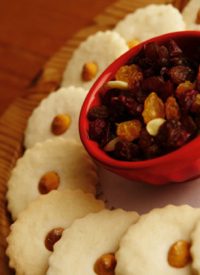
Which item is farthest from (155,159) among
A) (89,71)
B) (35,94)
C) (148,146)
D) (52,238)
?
(35,94)

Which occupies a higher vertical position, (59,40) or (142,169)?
(59,40)

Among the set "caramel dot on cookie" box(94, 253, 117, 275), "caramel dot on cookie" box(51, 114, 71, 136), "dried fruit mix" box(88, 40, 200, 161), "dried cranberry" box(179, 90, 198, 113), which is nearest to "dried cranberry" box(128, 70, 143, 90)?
"dried fruit mix" box(88, 40, 200, 161)

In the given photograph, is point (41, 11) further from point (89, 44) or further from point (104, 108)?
point (104, 108)

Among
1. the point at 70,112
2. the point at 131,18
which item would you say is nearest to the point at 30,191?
the point at 70,112

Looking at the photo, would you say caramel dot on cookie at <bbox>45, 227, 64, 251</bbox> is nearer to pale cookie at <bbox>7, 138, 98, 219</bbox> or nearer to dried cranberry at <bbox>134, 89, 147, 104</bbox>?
pale cookie at <bbox>7, 138, 98, 219</bbox>

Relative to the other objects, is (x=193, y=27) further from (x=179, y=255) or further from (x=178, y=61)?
(x=179, y=255)

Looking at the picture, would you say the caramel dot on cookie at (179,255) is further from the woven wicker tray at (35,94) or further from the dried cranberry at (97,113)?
the woven wicker tray at (35,94)

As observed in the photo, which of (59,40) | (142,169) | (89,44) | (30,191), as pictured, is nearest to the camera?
(142,169)
